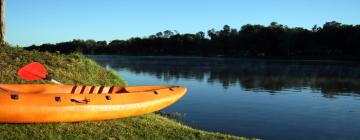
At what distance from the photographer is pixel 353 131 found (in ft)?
46.1

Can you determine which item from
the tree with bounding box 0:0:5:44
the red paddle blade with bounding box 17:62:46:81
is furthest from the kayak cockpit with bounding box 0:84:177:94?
the tree with bounding box 0:0:5:44

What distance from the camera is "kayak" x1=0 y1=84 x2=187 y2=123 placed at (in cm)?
811

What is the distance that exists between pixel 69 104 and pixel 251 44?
373 ft

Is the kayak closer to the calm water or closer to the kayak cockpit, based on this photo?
the kayak cockpit

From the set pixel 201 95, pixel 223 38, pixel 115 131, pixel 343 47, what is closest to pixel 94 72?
pixel 201 95

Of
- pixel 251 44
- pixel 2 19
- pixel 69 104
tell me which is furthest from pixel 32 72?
pixel 251 44

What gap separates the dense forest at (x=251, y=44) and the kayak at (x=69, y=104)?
4554 cm

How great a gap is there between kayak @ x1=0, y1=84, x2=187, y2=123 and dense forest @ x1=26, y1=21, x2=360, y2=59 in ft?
→ 149

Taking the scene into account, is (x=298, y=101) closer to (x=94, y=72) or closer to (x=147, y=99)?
(x=94, y=72)

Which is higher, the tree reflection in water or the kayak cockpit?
the kayak cockpit

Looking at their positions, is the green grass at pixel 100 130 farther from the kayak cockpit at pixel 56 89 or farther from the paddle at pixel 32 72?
the paddle at pixel 32 72

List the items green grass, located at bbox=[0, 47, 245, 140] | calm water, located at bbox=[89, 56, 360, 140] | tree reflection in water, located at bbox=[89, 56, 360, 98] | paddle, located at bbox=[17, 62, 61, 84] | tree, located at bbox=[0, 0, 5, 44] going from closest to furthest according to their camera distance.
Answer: green grass, located at bbox=[0, 47, 245, 140] → paddle, located at bbox=[17, 62, 61, 84] → calm water, located at bbox=[89, 56, 360, 140] → tree, located at bbox=[0, 0, 5, 44] → tree reflection in water, located at bbox=[89, 56, 360, 98]

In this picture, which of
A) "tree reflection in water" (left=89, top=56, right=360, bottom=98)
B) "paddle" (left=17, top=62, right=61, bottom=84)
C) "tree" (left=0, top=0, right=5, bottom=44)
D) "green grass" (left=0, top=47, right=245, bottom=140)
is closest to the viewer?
"green grass" (left=0, top=47, right=245, bottom=140)

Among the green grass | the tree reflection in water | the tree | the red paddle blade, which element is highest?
the tree
